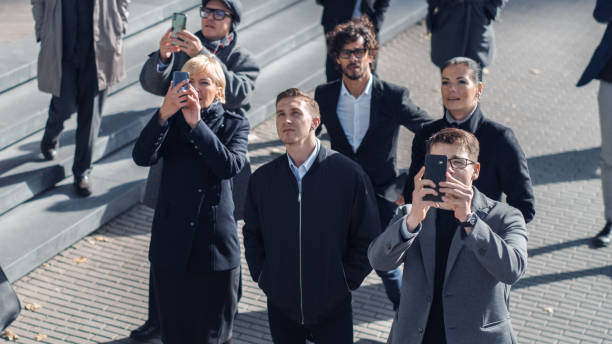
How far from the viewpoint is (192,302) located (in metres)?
5.32

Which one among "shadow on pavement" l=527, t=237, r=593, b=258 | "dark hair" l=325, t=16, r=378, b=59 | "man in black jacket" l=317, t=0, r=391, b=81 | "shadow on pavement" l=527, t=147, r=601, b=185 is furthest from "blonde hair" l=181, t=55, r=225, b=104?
"shadow on pavement" l=527, t=147, r=601, b=185

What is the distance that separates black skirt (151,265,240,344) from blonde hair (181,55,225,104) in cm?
107

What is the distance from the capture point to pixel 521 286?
284 inches

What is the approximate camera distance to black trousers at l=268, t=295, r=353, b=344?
16.1 feet

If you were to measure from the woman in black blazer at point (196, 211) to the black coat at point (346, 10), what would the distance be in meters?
4.57

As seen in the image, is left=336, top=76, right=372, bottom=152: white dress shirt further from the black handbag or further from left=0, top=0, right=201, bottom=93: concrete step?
left=0, top=0, right=201, bottom=93: concrete step

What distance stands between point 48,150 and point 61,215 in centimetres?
71

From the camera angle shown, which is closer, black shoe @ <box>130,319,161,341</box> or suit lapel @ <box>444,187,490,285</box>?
suit lapel @ <box>444,187,490,285</box>

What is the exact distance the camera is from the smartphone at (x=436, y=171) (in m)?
3.90

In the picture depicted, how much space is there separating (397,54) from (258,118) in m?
3.46

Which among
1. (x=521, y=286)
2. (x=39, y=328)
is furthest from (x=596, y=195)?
(x=39, y=328)

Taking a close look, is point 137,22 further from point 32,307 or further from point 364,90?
point 364,90

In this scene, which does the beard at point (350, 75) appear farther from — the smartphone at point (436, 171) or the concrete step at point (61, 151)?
the concrete step at point (61, 151)

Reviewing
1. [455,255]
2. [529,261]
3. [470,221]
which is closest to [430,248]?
[455,255]
